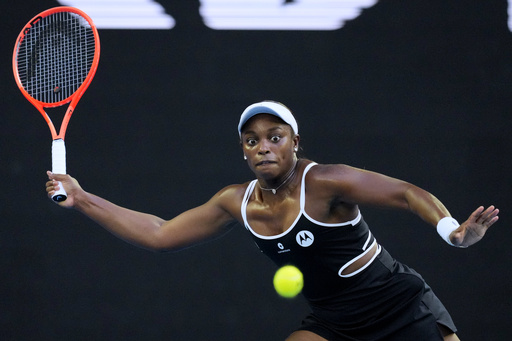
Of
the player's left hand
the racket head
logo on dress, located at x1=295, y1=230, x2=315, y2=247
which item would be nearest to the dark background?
the racket head

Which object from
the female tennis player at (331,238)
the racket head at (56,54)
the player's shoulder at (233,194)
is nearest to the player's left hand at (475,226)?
the female tennis player at (331,238)

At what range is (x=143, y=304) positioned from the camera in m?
4.51

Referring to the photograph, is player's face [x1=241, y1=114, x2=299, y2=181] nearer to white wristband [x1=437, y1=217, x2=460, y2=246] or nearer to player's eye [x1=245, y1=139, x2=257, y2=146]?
player's eye [x1=245, y1=139, x2=257, y2=146]

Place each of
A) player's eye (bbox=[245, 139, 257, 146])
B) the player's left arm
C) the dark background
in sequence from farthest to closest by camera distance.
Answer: the dark background, player's eye (bbox=[245, 139, 257, 146]), the player's left arm

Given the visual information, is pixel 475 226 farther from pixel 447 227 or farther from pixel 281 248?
pixel 281 248

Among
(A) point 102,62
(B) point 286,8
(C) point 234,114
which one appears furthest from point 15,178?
(B) point 286,8

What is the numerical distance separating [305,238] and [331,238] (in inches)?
4.1

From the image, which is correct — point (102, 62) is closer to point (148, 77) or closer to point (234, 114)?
point (148, 77)

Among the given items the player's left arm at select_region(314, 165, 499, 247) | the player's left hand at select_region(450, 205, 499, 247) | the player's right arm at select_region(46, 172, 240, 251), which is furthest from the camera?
the player's right arm at select_region(46, 172, 240, 251)

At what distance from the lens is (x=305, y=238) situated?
2676mm

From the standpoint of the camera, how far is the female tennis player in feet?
8.77

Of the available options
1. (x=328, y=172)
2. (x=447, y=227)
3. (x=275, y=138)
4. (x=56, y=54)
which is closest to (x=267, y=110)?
(x=275, y=138)

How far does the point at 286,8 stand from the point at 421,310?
8.20 feet

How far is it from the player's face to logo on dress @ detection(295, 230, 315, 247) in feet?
0.87
